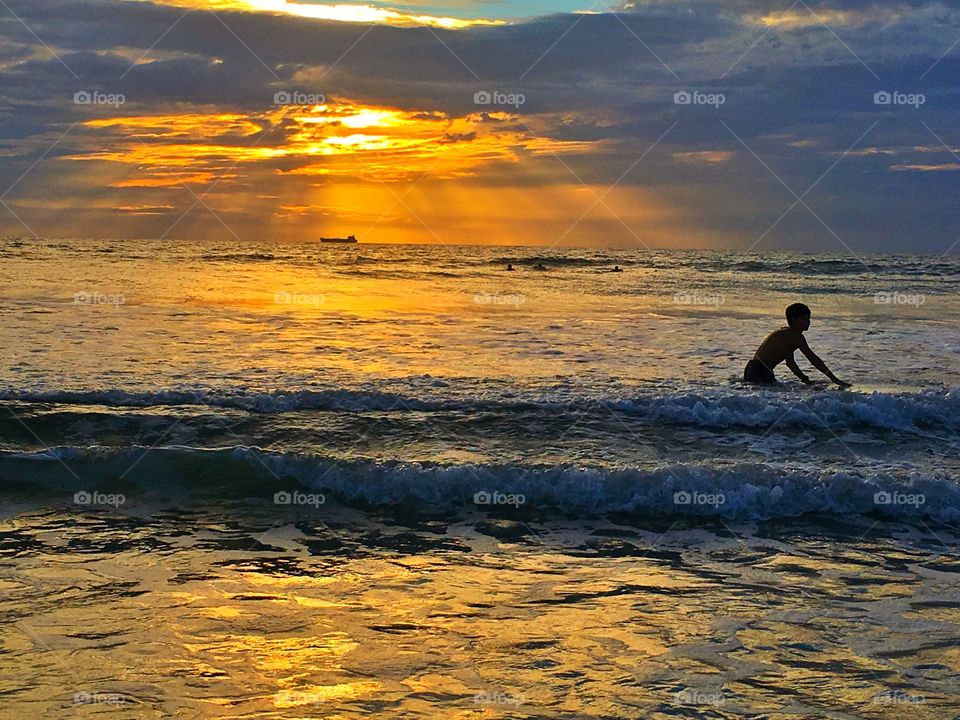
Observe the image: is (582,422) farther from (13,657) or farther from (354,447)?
(13,657)

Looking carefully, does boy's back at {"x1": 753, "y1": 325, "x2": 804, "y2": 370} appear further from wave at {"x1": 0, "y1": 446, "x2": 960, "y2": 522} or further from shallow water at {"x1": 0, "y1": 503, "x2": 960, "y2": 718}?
shallow water at {"x1": 0, "y1": 503, "x2": 960, "y2": 718}

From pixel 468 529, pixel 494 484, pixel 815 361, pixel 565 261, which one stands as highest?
pixel 565 261

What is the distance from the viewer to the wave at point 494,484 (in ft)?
28.0

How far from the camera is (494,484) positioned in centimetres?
909

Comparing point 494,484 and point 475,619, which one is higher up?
point 494,484

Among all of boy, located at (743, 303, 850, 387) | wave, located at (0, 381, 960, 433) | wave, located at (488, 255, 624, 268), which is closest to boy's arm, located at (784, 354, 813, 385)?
boy, located at (743, 303, 850, 387)

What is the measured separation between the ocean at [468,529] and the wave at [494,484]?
3cm

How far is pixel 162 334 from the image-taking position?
60.7ft

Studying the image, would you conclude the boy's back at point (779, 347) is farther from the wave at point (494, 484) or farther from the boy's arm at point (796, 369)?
the wave at point (494, 484)

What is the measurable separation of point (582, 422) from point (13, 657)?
796 cm

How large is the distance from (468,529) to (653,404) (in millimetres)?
5136

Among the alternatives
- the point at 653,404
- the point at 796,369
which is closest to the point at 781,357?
the point at 796,369

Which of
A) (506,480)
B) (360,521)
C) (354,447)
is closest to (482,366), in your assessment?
(354,447)

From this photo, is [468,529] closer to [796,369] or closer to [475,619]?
[475,619]
